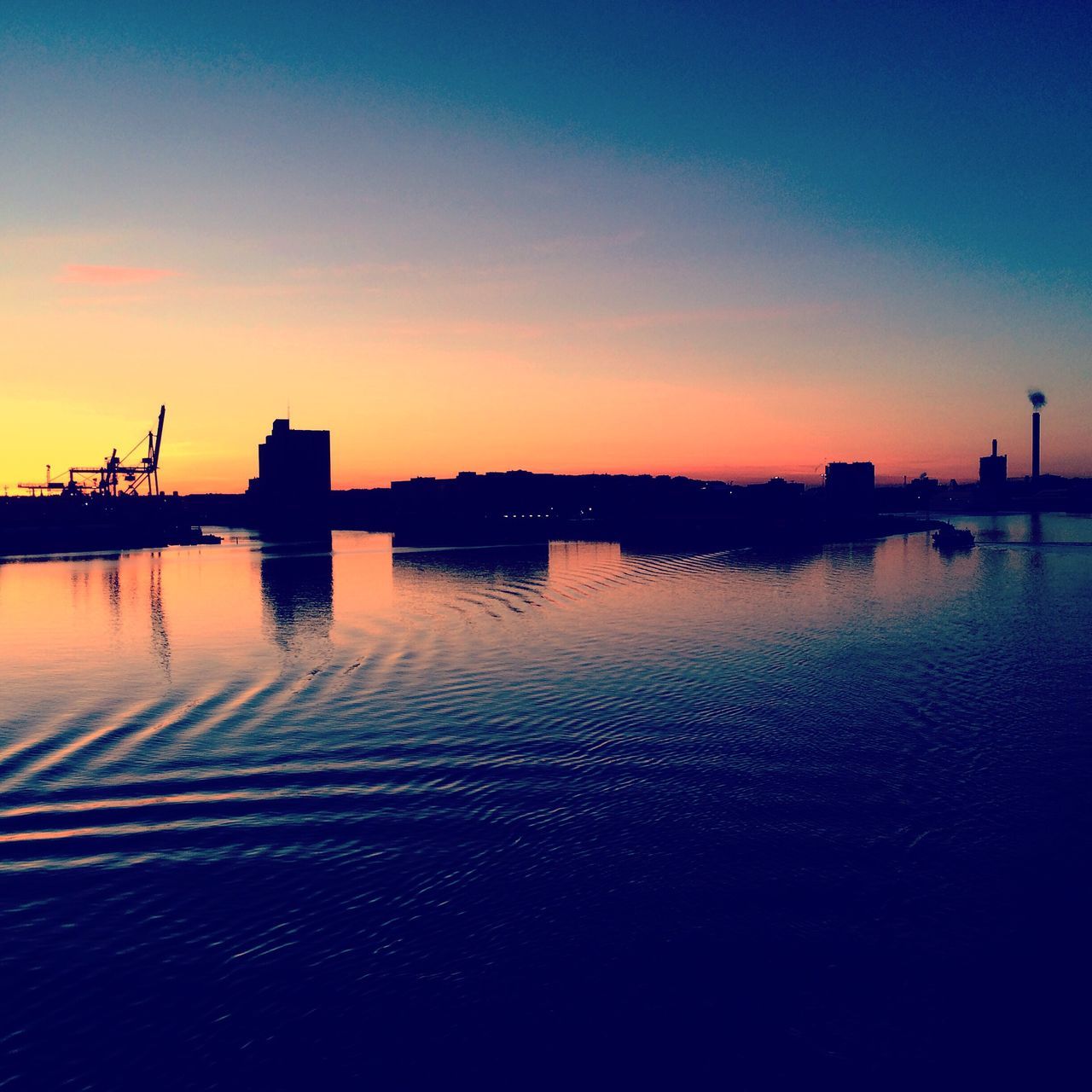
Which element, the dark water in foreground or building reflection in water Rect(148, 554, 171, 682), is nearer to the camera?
the dark water in foreground

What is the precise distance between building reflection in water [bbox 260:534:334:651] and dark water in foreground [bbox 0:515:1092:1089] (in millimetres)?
10088

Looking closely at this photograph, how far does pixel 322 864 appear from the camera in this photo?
15.7 metres

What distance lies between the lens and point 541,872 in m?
16.0

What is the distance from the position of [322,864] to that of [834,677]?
83.3 feet

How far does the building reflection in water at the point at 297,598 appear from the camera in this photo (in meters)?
46.9

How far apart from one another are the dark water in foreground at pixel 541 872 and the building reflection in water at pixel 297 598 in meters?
10.1

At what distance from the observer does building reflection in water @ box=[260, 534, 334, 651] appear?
1847 inches

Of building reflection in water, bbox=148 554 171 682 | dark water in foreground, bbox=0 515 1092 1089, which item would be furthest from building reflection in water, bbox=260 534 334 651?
dark water in foreground, bbox=0 515 1092 1089

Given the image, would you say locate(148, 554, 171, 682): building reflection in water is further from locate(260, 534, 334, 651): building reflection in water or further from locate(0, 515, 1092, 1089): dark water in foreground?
locate(260, 534, 334, 651): building reflection in water

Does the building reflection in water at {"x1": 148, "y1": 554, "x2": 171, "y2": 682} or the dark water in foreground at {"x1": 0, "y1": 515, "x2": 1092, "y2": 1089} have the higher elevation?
the building reflection in water at {"x1": 148, "y1": 554, "x2": 171, "y2": 682}

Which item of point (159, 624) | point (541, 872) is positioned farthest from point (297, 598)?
point (541, 872)

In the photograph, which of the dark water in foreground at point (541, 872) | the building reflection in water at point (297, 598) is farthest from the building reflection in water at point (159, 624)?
the building reflection in water at point (297, 598)

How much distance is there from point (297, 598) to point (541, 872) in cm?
5506

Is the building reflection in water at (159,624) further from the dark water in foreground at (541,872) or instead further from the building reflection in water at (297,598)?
the building reflection in water at (297,598)
